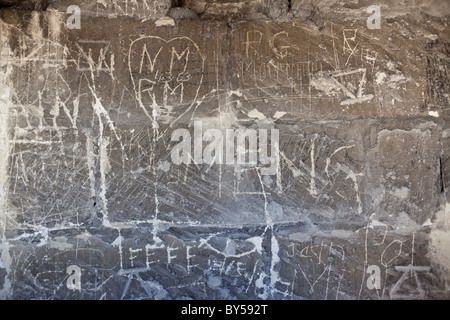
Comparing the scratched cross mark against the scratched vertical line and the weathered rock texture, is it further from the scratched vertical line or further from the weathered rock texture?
the scratched vertical line

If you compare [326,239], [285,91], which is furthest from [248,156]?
[326,239]

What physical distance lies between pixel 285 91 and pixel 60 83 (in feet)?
5.65

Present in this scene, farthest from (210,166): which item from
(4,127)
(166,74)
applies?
(4,127)

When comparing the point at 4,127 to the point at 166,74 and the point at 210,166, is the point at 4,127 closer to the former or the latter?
the point at 166,74

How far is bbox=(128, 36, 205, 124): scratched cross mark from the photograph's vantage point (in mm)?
3244

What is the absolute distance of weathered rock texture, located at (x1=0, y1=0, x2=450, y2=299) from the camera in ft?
10.5

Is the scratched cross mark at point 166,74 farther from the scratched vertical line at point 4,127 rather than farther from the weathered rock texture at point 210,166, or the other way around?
the scratched vertical line at point 4,127

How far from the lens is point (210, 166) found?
3.25 metres

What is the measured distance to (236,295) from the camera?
323cm

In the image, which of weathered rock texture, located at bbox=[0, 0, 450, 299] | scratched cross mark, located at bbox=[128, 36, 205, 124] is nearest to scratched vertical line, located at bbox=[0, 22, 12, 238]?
weathered rock texture, located at bbox=[0, 0, 450, 299]

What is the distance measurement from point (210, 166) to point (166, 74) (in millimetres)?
786

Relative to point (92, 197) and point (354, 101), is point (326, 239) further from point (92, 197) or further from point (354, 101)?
point (92, 197)

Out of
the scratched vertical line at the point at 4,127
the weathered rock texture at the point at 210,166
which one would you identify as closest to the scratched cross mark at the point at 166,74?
the weathered rock texture at the point at 210,166

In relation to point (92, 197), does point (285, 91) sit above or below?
above
